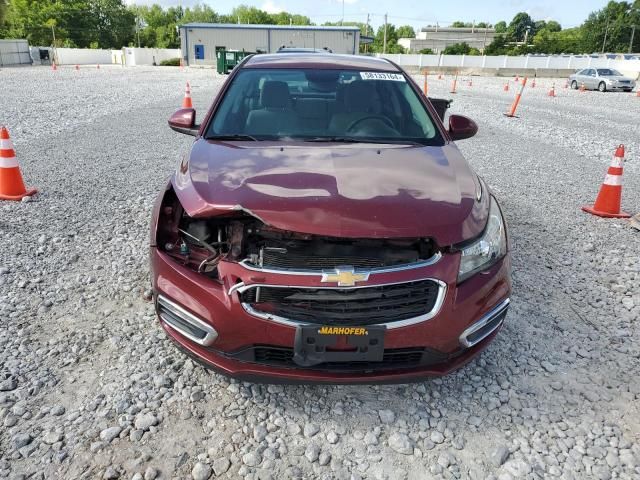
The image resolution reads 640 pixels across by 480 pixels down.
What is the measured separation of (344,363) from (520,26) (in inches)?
5723

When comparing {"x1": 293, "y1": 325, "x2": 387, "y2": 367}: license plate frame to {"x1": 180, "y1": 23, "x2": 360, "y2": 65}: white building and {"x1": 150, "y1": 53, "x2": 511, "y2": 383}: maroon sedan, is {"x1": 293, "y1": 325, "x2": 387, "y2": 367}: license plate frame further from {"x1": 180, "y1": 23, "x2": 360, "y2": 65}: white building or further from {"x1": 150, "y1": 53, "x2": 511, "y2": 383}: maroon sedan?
{"x1": 180, "y1": 23, "x2": 360, "y2": 65}: white building

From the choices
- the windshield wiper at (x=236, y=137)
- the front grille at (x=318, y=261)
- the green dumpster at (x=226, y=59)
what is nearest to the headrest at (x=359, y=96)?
the windshield wiper at (x=236, y=137)

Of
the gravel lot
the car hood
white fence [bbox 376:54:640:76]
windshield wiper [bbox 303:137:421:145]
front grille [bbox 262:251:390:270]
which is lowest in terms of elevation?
the gravel lot

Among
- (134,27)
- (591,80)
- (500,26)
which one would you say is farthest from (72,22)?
(500,26)

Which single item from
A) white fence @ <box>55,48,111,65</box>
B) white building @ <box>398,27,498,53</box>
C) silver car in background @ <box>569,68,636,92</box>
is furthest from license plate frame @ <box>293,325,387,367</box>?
white building @ <box>398,27,498,53</box>

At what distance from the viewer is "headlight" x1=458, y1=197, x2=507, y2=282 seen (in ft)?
7.87

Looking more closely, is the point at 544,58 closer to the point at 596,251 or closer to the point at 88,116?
the point at 88,116

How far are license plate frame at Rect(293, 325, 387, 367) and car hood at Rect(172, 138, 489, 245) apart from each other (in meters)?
0.42

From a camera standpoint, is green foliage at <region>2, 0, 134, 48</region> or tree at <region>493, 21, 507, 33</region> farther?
tree at <region>493, 21, 507, 33</region>

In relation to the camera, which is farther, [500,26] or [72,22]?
[500,26]

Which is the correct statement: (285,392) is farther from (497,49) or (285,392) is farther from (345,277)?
(497,49)

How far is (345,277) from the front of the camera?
2211mm

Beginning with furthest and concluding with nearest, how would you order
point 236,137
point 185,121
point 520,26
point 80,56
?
1. point 520,26
2. point 80,56
3. point 185,121
4. point 236,137

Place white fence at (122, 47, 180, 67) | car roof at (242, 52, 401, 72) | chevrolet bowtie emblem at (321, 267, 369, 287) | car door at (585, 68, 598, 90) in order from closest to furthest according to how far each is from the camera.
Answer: chevrolet bowtie emblem at (321, 267, 369, 287) → car roof at (242, 52, 401, 72) → car door at (585, 68, 598, 90) → white fence at (122, 47, 180, 67)
